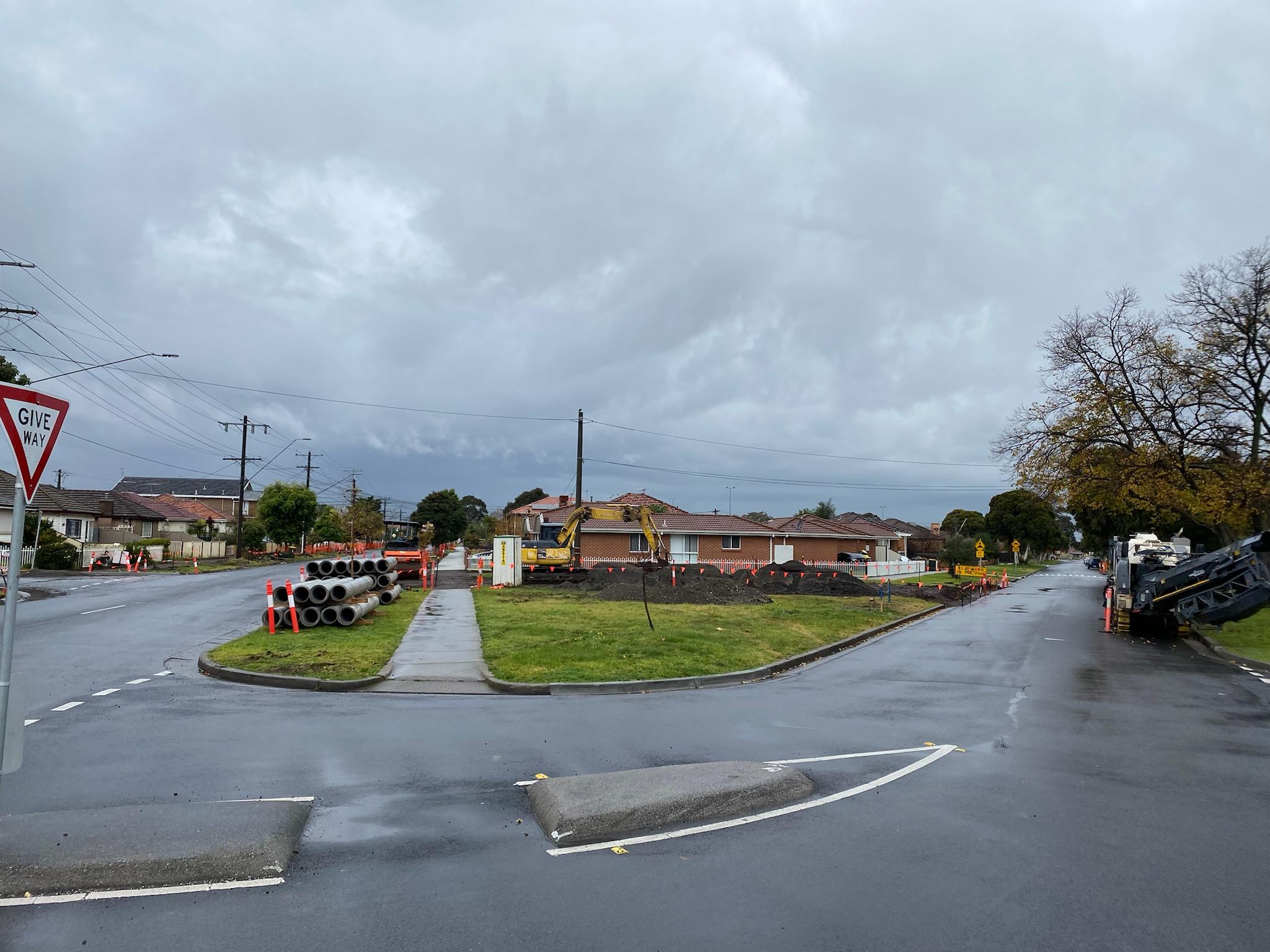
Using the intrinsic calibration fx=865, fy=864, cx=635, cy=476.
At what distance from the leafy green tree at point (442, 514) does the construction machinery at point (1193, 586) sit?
88.3 metres

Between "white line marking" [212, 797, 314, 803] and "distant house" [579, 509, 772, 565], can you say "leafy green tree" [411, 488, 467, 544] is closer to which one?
"distant house" [579, 509, 772, 565]

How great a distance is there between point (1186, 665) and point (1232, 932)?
564 inches

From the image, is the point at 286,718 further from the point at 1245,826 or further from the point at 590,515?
the point at 590,515

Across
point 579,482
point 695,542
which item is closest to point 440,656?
point 579,482

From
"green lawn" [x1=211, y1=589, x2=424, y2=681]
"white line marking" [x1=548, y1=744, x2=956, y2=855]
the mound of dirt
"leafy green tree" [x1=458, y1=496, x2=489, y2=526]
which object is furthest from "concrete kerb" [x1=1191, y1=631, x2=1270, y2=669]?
"leafy green tree" [x1=458, y1=496, x2=489, y2=526]

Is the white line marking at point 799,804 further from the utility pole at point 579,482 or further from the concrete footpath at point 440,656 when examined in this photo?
the utility pole at point 579,482

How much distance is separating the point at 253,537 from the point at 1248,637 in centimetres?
6646

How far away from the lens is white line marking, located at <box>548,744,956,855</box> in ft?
19.9

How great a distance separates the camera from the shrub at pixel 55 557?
41.8m

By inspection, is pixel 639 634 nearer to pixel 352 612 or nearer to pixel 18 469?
pixel 352 612

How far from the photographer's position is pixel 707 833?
20.7 feet

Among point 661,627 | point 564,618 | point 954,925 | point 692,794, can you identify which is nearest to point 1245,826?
point 954,925

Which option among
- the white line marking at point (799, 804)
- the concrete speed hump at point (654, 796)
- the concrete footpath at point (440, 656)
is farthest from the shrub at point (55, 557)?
the white line marking at point (799, 804)

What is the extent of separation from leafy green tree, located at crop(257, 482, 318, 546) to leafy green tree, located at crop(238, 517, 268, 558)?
2.97 m
